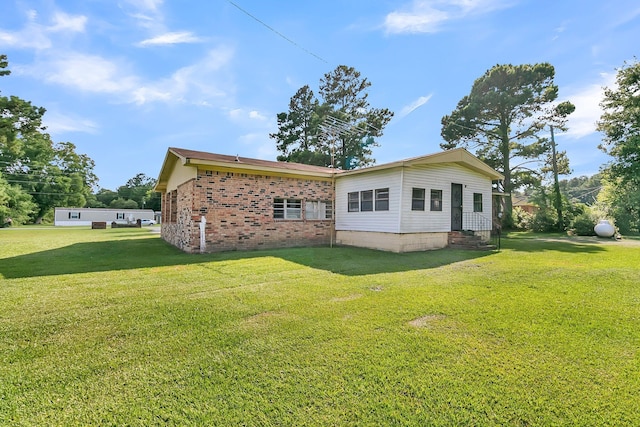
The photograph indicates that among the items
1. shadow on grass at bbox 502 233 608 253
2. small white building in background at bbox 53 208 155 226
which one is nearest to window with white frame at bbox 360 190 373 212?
shadow on grass at bbox 502 233 608 253

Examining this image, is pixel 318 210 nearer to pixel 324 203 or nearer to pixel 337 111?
pixel 324 203

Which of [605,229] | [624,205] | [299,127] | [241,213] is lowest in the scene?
[605,229]

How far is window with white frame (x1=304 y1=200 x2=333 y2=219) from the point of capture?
12514 millimetres

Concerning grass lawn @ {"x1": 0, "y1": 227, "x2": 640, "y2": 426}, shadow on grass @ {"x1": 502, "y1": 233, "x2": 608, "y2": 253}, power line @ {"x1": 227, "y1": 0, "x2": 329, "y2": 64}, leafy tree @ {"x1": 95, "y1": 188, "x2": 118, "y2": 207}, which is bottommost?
grass lawn @ {"x1": 0, "y1": 227, "x2": 640, "y2": 426}

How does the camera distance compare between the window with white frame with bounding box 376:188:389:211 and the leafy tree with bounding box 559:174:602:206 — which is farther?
the leafy tree with bounding box 559:174:602:206

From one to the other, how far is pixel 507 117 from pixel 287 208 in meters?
20.4

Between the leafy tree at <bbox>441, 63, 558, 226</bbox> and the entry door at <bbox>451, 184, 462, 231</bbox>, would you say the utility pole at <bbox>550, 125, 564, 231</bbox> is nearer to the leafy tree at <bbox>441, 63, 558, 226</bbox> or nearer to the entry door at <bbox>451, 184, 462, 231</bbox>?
the leafy tree at <bbox>441, 63, 558, 226</bbox>

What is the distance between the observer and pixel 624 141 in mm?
20062

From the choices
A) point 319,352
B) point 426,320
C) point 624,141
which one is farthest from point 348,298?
point 624,141

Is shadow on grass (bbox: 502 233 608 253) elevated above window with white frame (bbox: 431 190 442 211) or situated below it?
below

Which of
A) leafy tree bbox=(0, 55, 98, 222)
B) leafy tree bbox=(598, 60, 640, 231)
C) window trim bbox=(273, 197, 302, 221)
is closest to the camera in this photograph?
window trim bbox=(273, 197, 302, 221)

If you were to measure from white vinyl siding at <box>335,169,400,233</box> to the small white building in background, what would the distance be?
123 ft

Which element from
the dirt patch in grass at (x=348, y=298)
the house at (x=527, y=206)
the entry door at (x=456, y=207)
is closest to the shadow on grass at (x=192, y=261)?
the dirt patch in grass at (x=348, y=298)

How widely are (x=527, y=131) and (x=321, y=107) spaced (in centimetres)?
1661
